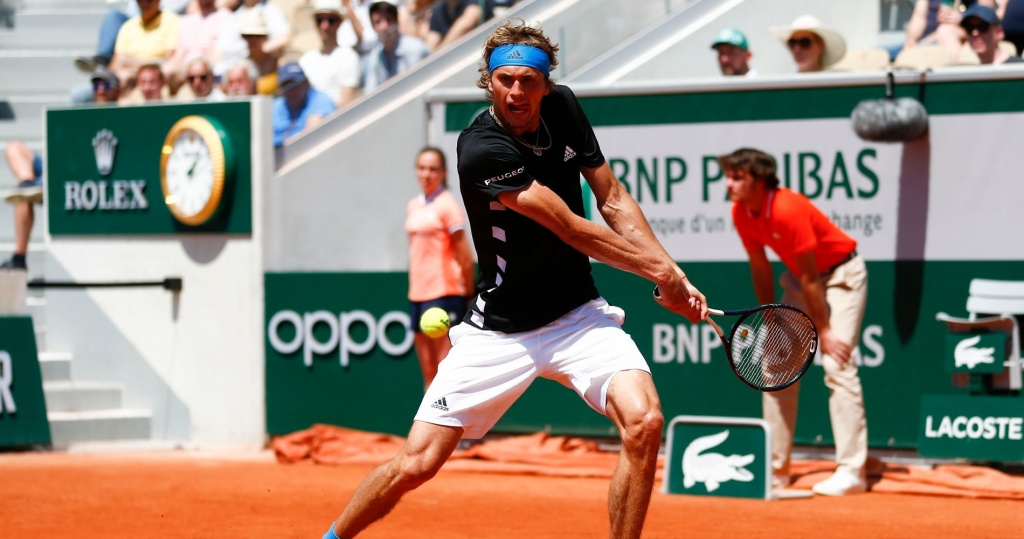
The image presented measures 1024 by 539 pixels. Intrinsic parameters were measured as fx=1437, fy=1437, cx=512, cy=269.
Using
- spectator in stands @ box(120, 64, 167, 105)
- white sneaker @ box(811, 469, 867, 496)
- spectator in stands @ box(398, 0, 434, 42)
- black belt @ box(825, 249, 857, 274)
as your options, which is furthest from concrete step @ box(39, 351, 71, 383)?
black belt @ box(825, 249, 857, 274)

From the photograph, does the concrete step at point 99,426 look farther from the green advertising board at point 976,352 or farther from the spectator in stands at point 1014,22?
the spectator in stands at point 1014,22

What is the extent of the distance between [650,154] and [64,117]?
4.78 m

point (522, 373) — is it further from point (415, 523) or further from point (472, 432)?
point (415, 523)

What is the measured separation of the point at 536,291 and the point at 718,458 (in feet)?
10.7

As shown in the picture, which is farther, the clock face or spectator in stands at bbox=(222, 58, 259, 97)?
spectator in stands at bbox=(222, 58, 259, 97)

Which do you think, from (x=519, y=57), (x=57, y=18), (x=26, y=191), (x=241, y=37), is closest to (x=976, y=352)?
(x=519, y=57)

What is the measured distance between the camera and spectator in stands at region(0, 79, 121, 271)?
11.4 m

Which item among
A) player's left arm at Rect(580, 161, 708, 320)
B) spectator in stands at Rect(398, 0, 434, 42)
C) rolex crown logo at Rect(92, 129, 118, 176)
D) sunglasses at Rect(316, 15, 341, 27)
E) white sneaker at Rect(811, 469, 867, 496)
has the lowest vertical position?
white sneaker at Rect(811, 469, 867, 496)

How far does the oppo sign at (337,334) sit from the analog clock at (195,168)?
973mm

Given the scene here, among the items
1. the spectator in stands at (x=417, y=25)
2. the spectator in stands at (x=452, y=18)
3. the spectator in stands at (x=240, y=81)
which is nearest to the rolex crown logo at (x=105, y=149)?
the spectator in stands at (x=240, y=81)

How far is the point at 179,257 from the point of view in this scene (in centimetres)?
1054

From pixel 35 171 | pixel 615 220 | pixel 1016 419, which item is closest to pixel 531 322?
pixel 615 220

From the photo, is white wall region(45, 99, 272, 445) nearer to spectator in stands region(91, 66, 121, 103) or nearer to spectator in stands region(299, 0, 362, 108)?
spectator in stands region(299, 0, 362, 108)

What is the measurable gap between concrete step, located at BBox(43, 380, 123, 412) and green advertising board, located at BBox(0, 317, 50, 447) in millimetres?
364
